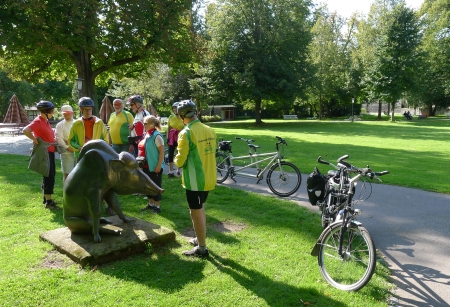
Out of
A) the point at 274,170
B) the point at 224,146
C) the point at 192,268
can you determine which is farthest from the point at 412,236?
the point at 224,146

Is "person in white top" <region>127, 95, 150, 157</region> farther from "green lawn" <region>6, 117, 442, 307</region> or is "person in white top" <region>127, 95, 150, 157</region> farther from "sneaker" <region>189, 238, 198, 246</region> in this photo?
"sneaker" <region>189, 238, 198, 246</region>

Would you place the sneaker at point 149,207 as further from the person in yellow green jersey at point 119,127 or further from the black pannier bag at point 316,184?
the black pannier bag at point 316,184

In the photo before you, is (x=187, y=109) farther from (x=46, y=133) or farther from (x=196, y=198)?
(x=46, y=133)

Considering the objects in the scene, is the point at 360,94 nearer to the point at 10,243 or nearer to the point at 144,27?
the point at 144,27

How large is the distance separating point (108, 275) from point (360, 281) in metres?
2.73

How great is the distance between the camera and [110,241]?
175 inches

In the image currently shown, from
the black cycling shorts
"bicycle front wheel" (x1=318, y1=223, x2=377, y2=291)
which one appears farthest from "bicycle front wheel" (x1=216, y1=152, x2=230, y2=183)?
"bicycle front wheel" (x1=318, y1=223, x2=377, y2=291)

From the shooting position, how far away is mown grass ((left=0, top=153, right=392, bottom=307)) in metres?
3.50

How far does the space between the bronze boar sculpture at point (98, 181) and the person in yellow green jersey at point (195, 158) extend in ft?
1.55

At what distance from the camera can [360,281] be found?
3.58 m

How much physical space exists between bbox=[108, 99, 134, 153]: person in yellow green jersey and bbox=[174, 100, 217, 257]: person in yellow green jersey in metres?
3.22

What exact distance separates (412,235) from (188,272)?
3491mm

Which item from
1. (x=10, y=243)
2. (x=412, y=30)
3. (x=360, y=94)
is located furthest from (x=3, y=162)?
(x=360, y=94)

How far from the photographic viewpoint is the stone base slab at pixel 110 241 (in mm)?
4180
